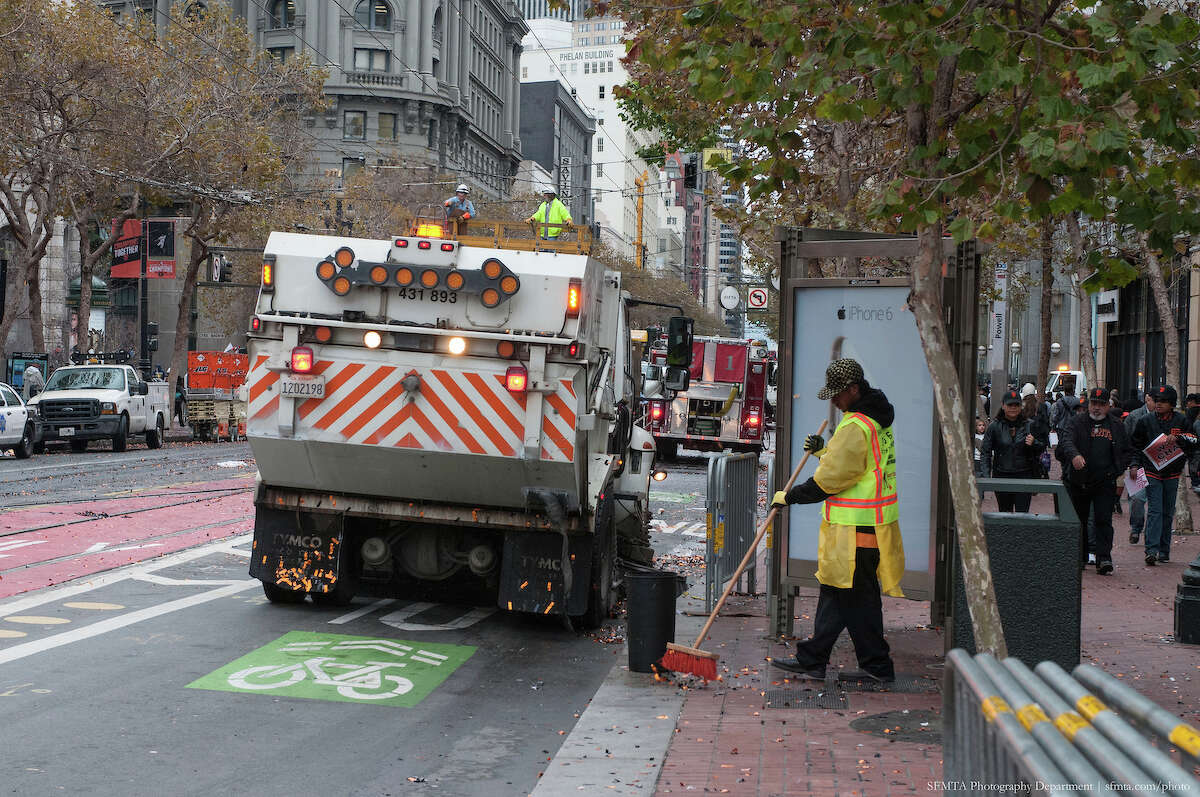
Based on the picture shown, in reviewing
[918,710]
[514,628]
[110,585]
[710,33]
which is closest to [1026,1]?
[710,33]

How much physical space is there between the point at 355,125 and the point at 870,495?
75.5 metres

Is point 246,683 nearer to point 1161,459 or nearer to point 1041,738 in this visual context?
point 1041,738

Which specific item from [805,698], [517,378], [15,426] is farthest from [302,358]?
[15,426]

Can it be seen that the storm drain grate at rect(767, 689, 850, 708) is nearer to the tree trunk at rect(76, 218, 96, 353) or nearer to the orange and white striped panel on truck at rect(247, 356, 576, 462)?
the orange and white striped panel on truck at rect(247, 356, 576, 462)

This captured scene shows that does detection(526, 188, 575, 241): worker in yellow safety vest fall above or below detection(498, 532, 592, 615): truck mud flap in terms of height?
above

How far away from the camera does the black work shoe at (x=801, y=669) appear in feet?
26.6

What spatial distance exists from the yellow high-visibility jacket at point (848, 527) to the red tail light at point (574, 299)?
1948mm

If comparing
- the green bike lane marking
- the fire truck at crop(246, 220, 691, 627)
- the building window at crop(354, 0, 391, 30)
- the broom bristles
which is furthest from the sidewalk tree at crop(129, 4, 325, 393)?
the building window at crop(354, 0, 391, 30)

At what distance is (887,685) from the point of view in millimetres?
8070

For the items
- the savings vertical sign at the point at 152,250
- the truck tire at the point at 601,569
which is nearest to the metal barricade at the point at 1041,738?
the truck tire at the point at 601,569

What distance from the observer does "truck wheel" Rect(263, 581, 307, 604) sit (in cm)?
1032

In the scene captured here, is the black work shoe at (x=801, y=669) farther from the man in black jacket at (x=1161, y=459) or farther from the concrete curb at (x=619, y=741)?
the man in black jacket at (x=1161, y=459)

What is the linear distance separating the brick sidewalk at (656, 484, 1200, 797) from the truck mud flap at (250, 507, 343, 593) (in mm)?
2615

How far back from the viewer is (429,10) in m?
83.2
